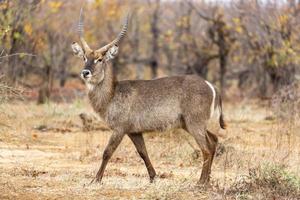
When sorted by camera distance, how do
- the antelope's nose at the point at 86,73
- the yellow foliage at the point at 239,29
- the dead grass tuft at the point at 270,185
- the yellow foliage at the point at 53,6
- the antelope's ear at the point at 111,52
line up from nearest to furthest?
1. the dead grass tuft at the point at 270,185
2. the antelope's nose at the point at 86,73
3. the antelope's ear at the point at 111,52
4. the yellow foliage at the point at 53,6
5. the yellow foliage at the point at 239,29

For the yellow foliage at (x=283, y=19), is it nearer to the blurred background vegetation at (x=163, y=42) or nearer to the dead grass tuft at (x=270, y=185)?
the blurred background vegetation at (x=163, y=42)

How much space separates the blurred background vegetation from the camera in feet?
55.3

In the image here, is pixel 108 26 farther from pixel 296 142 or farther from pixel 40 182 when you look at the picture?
pixel 40 182

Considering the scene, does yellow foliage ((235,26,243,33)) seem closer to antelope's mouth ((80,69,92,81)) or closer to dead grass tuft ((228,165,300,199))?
antelope's mouth ((80,69,92,81))

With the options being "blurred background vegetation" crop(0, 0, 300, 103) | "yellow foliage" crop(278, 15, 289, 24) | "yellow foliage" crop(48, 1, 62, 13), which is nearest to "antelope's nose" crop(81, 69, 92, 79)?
"blurred background vegetation" crop(0, 0, 300, 103)

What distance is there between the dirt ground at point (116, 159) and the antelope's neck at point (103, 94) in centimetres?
86

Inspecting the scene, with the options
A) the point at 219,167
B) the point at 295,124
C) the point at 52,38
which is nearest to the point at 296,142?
the point at 295,124

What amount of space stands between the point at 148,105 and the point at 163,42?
56.1ft

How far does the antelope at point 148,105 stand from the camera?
27.5 ft

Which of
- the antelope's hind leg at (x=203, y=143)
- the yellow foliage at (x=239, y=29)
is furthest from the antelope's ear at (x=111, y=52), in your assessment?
the yellow foliage at (x=239, y=29)

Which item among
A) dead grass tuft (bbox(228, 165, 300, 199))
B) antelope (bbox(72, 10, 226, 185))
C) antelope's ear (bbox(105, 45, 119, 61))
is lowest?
dead grass tuft (bbox(228, 165, 300, 199))

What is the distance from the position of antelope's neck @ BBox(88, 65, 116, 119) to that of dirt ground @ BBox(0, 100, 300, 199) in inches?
33.7

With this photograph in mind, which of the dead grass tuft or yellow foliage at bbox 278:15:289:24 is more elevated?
yellow foliage at bbox 278:15:289:24

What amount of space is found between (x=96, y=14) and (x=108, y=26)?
4.26 ft
